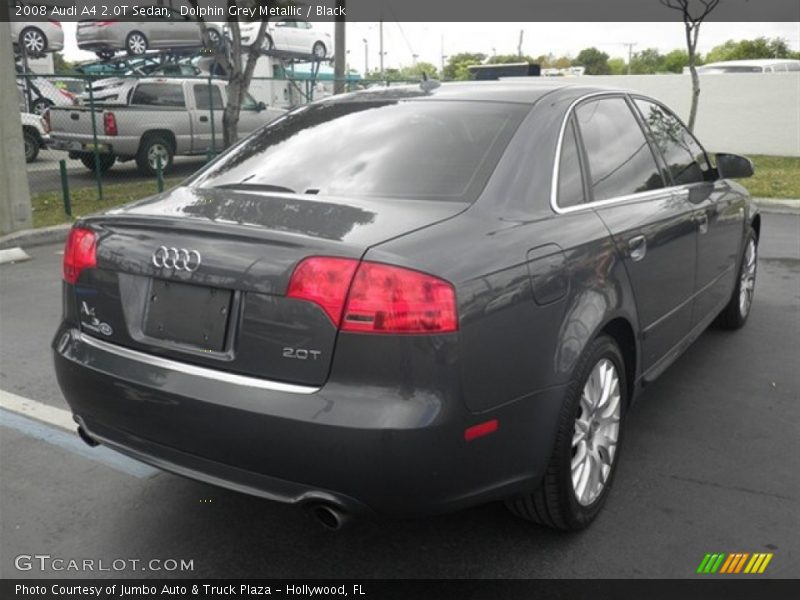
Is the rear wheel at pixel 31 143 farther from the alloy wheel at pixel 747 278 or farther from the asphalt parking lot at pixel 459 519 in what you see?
the alloy wheel at pixel 747 278

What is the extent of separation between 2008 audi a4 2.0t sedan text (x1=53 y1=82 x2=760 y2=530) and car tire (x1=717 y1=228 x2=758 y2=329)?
2.10m

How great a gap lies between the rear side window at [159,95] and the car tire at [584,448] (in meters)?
13.7

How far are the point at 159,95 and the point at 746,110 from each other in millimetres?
12701

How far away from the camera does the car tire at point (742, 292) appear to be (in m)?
5.28

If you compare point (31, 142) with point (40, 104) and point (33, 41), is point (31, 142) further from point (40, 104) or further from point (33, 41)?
point (33, 41)

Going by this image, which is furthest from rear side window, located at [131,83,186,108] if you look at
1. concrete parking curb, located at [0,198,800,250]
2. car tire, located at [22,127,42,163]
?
concrete parking curb, located at [0,198,800,250]

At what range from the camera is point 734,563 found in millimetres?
2801

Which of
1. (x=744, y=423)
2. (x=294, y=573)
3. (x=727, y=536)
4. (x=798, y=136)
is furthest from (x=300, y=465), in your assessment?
(x=798, y=136)

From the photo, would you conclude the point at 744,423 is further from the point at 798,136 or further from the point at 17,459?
the point at 798,136

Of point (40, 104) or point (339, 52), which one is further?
point (40, 104)

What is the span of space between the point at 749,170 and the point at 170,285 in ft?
12.0

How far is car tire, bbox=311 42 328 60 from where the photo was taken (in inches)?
957

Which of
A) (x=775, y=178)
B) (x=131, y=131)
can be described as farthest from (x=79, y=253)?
(x=775, y=178)

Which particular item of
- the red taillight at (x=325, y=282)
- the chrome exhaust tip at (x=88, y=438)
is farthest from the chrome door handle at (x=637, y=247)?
the chrome exhaust tip at (x=88, y=438)
